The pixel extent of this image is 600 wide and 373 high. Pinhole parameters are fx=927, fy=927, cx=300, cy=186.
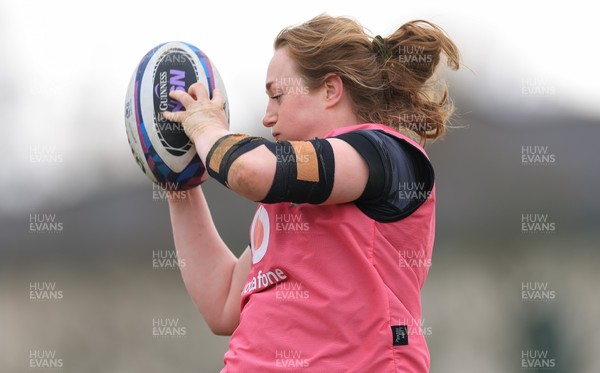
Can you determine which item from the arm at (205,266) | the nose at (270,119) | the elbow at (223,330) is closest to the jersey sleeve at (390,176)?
the nose at (270,119)

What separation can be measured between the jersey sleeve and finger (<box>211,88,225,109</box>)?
1.48 ft

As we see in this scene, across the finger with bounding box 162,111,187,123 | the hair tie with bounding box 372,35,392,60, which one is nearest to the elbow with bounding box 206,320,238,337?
the finger with bounding box 162,111,187,123

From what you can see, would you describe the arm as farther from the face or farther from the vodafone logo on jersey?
the face

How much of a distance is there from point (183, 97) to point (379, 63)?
0.61 meters

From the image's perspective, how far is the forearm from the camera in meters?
3.16

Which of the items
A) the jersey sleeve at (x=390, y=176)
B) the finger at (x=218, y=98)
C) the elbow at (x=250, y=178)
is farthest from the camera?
the finger at (x=218, y=98)

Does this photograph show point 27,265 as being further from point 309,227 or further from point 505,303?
point 309,227

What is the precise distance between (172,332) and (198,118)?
18.6 ft

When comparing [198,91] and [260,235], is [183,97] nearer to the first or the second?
[198,91]

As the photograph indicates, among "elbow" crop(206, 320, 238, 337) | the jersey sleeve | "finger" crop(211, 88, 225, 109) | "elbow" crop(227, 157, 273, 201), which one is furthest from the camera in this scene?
→ "elbow" crop(206, 320, 238, 337)

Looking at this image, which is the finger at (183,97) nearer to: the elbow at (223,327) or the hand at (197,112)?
the hand at (197,112)

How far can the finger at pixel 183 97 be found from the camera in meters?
2.79

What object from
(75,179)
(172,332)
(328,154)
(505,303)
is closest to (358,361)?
(328,154)

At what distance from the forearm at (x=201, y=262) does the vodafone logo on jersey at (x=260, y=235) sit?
0.30m
